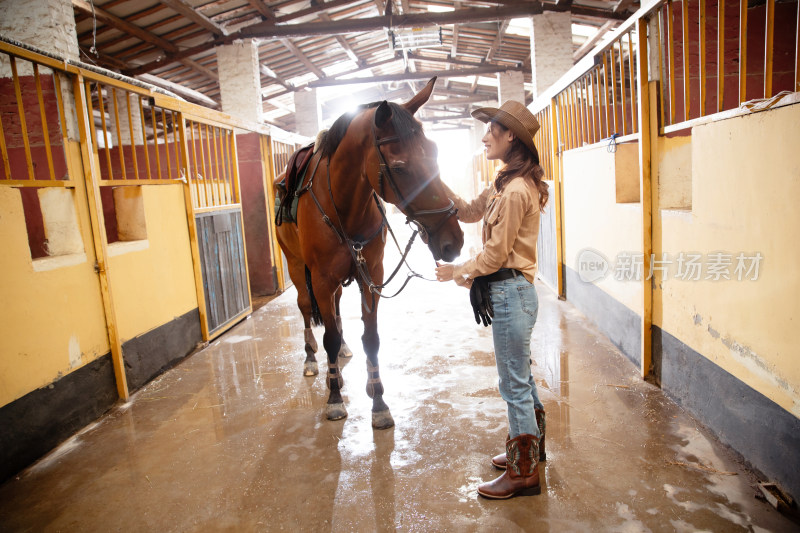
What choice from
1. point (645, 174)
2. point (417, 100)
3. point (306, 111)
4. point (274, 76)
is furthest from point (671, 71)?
point (306, 111)

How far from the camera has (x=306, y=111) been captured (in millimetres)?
12930

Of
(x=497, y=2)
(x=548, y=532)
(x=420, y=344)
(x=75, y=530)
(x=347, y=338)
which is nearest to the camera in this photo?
(x=548, y=532)

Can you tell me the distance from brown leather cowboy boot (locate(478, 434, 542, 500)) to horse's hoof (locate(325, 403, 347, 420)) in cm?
110

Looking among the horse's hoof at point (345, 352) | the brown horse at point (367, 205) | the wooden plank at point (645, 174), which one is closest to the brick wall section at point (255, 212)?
the horse's hoof at point (345, 352)

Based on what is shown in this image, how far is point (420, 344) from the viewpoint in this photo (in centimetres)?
414

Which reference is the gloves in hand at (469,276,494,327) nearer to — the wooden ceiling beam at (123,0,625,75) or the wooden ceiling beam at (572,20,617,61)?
the wooden ceiling beam at (123,0,625,75)

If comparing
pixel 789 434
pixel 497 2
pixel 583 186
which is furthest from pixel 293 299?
pixel 497 2

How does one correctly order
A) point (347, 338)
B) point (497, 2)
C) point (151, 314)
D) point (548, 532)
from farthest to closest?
point (497, 2) → point (347, 338) → point (151, 314) → point (548, 532)

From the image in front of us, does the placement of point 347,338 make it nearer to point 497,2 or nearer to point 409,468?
point 409,468

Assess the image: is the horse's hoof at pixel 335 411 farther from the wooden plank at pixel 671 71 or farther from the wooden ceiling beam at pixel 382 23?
the wooden ceiling beam at pixel 382 23

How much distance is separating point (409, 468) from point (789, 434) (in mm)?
1556

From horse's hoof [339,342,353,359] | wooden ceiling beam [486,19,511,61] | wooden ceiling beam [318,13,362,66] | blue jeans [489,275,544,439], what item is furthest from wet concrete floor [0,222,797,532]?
wooden ceiling beam [318,13,362,66]

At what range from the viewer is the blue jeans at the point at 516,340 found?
1861 millimetres

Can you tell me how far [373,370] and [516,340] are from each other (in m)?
1.28
